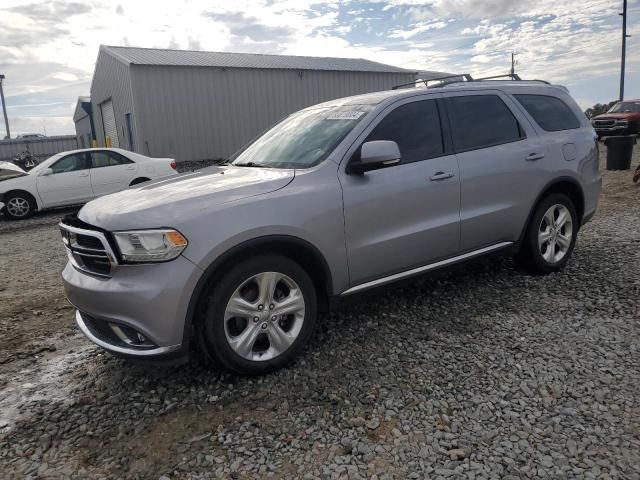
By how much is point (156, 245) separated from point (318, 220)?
3.35 feet

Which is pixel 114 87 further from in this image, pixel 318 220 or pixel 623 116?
pixel 623 116

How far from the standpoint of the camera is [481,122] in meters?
4.26

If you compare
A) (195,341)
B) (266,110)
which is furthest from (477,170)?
(266,110)

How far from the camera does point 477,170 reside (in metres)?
4.05

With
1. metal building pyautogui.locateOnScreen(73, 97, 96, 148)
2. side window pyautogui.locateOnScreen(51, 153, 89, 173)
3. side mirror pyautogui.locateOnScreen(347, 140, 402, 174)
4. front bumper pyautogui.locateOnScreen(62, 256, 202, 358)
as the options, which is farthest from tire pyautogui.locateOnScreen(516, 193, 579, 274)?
metal building pyautogui.locateOnScreen(73, 97, 96, 148)

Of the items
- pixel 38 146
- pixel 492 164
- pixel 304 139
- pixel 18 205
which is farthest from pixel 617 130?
pixel 38 146

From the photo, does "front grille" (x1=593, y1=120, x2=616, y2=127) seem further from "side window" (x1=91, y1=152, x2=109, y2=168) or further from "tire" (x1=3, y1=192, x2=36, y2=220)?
"tire" (x1=3, y1=192, x2=36, y2=220)

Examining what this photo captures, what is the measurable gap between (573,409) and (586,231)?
4.49m

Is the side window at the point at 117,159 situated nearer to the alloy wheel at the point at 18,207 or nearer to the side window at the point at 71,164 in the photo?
the side window at the point at 71,164

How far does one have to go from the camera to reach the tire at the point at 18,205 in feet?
33.6

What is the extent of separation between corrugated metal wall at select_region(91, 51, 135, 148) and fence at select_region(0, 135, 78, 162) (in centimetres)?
1020

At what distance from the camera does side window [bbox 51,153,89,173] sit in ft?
34.9

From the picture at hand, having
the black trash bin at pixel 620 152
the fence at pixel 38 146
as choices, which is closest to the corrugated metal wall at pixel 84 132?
the fence at pixel 38 146

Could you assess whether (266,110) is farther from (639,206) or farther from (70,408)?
(70,408)
